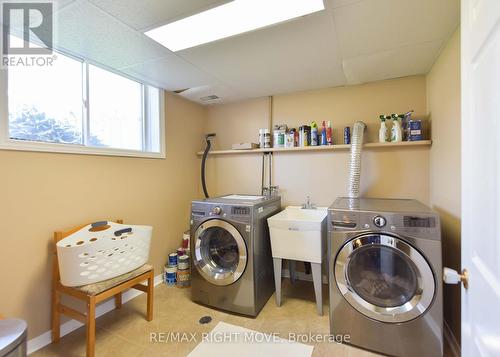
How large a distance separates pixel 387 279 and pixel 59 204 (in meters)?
2.39

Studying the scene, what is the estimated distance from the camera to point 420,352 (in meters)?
1.49

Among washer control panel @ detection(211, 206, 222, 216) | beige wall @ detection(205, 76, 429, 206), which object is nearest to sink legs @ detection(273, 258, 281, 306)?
washer control panel @ detection(211, 206, 222, 216)

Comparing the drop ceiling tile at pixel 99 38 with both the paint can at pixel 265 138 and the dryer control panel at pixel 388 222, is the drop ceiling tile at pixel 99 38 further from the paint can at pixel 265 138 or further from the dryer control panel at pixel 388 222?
the dryer control panel at pixel 388 222

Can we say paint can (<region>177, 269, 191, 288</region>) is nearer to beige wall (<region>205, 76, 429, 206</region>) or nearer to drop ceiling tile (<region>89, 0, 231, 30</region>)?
beige wall (<region>205, 76, 429, 206</region>)

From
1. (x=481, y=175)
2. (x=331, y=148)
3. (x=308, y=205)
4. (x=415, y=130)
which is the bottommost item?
(x=308, y=205)

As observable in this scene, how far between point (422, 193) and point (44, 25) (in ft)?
10.5

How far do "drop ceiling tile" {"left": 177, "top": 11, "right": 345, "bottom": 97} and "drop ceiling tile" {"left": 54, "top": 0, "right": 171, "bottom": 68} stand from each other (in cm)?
30

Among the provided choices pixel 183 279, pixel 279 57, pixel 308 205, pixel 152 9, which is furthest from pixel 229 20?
pixel 183 279

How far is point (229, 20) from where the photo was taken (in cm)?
143

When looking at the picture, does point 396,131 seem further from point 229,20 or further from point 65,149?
point 65,149

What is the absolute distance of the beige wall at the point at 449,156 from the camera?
5.09 feet

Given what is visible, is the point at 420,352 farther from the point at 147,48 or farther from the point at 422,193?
the point at 147,48

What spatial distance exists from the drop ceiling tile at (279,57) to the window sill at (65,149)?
1.02m

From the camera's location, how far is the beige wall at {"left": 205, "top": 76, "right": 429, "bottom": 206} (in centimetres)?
229
